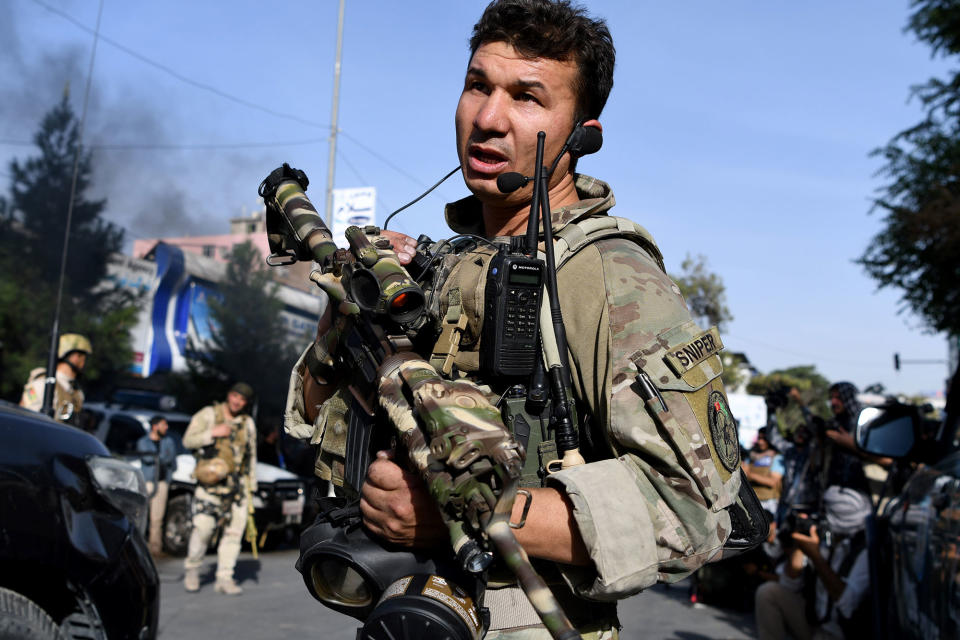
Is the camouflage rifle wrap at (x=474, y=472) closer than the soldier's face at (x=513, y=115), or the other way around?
the camouflage rifle wrap at (x=474, y=472)

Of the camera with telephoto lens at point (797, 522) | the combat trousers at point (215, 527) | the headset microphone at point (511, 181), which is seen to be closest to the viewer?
the headset microphone at point (511, 181)

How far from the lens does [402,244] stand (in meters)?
1.98

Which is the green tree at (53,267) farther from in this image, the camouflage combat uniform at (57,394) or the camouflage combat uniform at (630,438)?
the camouflage combat uniform at (630,438)

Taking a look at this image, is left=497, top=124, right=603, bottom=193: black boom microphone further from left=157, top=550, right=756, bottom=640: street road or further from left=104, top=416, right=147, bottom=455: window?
left=104, top=416, right=147, bottom=455: window

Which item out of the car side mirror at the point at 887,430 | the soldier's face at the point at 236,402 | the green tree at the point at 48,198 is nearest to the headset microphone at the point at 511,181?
the car side mirror at the point at 887,430

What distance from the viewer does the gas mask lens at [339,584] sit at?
1607 millimetres

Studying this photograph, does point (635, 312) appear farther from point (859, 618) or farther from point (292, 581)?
point (292, 581)

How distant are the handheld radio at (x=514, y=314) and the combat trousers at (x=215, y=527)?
24.5 ft

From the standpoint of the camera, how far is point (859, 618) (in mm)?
5066

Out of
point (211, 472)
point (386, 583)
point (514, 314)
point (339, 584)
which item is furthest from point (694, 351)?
point (211, 472)

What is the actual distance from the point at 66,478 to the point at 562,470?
2047 mm

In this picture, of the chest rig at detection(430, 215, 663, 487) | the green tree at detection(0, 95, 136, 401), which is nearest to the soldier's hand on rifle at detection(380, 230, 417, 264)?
the chest rig at detection(430, 215, 663, 487)

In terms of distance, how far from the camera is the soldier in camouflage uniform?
147 centimetres

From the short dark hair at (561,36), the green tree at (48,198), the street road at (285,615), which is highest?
the green tree at (48,198)
